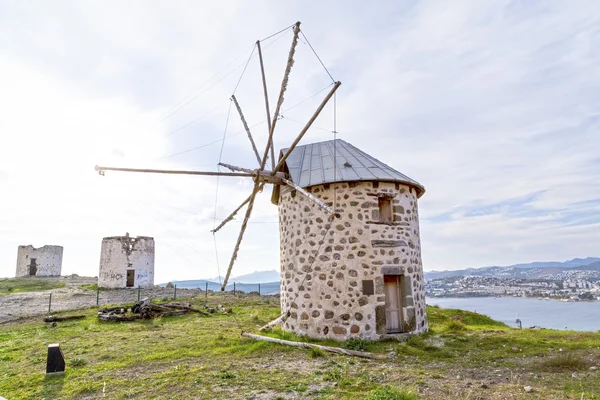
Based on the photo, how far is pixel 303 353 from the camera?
990 centimetres

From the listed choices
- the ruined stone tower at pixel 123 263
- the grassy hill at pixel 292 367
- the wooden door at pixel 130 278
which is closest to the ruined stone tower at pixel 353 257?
the grassy hill at pixel 292 367

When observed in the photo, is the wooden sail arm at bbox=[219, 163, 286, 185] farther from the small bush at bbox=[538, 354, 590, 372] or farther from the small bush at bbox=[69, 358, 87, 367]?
the small bush at bbox=[538, 354, 590, 372]

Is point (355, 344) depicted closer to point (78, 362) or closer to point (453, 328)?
point (453, 328)

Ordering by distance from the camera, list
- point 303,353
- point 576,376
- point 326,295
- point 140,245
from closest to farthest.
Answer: point 576,376 → point 303,353 → point 326,295 → point 140,245

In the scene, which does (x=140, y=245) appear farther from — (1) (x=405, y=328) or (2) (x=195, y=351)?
(1) (x=405, y=328)

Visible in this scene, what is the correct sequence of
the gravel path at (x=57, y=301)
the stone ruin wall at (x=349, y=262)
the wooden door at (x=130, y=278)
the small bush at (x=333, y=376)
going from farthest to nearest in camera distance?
the wooden door at (x=130, y=278), the gravel path at (x=57, y=301), the stone ruin wall at (x=349, y=262), the small bush at (x=333, y=376)

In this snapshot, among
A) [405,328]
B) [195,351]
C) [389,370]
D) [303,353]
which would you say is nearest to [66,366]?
[195,351]

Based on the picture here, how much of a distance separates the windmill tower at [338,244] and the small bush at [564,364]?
3950mm

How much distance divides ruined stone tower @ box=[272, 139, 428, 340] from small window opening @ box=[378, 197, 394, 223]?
0.03 metres

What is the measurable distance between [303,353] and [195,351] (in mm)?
2957

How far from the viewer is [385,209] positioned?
12.3m

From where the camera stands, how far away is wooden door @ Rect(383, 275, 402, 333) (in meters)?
11.7

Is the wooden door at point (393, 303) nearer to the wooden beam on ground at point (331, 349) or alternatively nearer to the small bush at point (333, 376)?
the wooden beam on ground at point (331, 349)

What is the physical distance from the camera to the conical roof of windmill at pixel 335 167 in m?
12.0
